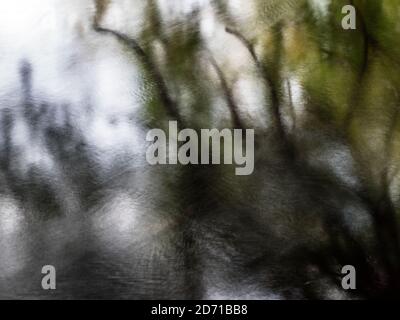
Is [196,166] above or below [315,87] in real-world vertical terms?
below

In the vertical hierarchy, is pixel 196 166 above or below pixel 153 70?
below

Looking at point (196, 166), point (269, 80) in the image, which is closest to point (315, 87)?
point (269, 80)

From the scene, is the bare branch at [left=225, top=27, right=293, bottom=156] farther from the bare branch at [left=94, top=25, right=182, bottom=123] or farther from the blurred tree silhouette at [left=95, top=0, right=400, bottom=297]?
the bare branch at [left=94, top=25, right=182, bottom=123]

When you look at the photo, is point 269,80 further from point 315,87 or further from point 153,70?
point 153,70

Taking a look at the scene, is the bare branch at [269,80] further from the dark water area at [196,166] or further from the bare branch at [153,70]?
the bare branch at [153,70]

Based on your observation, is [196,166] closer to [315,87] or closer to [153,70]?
[153,70]

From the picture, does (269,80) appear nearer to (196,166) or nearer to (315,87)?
(315,87)

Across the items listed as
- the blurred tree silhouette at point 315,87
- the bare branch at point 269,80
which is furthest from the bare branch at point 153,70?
the bare branch at point 269,80

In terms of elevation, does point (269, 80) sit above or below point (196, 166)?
above

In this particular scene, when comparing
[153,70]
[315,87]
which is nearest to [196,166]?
[153,70]

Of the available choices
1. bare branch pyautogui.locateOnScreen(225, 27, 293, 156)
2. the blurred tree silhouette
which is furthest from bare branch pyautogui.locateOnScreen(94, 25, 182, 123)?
bare branch pyautogui.locateOnScreen(225, 27, 293, 156)
